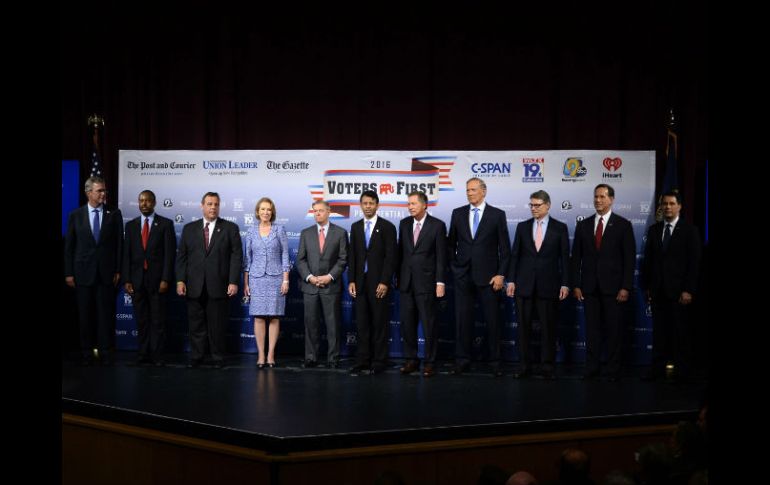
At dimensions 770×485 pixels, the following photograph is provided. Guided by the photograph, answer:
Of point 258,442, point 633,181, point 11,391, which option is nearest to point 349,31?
point 633,181

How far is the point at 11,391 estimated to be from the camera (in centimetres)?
64

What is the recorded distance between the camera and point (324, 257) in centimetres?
708

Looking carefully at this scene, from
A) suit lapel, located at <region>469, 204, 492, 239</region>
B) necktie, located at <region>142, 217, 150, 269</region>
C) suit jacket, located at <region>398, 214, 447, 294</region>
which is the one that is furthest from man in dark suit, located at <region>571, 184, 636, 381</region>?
necktie, located at <region>142, 217, 150, 269</region>

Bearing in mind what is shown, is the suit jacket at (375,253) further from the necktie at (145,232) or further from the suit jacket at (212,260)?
the necktie at (145,232)

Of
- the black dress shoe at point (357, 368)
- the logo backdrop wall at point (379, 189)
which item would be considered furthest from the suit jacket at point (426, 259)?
the logo backdrop wall at point (379, 189)

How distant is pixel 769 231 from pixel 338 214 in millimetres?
7365

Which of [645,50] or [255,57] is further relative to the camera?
[255,57]

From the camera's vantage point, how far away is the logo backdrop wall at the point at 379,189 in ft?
24.8

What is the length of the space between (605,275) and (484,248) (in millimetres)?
1079

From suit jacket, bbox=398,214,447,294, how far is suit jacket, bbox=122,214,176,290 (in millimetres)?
2237

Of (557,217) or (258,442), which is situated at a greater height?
(557,217)

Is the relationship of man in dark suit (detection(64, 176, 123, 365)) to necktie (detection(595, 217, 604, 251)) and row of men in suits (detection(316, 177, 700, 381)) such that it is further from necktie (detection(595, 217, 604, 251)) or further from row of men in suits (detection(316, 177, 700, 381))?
necktie (detection(595, 217, 604, 251))

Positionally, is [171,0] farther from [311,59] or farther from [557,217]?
[557,217]

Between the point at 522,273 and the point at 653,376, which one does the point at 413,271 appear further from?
the point at 653,376
